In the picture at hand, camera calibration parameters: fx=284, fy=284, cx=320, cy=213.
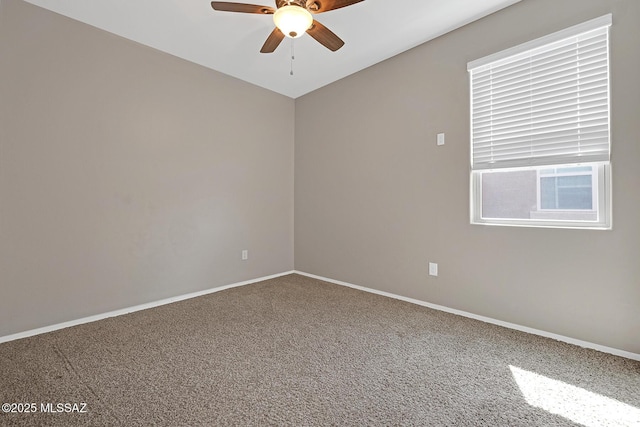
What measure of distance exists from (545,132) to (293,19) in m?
2.02

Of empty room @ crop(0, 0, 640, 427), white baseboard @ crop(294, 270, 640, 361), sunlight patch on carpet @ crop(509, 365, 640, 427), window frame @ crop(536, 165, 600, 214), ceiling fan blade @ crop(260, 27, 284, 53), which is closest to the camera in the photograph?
sunlight patch on carpet @ crop(509, 365, 640, 427)

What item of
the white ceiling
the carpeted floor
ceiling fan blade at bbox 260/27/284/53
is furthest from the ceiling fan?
the carpeted floor

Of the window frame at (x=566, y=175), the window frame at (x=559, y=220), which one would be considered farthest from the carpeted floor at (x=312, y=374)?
the window frame at (x=566, y=175)

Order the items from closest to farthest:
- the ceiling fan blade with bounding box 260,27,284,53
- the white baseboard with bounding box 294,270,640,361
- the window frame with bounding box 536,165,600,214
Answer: the white baseboard with bounding box 294,270,640,361, the window frame with bounding box 536,165,600,214, the ceiling fan blade with bounding box 260,27,284,53

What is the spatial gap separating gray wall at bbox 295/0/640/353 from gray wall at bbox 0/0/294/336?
93cm

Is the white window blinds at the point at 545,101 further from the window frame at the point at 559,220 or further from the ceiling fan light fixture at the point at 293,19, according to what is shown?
the ceiling fan light fixture at the point at 293,19

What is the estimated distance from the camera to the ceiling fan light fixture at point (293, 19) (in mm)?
1787

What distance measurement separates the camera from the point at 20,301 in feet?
7.16

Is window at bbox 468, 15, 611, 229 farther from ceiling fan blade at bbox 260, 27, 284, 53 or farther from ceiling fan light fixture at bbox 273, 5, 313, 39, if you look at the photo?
ceiling fan blade at bbox 260, 27, 284, 53

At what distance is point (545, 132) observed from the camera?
2.16m

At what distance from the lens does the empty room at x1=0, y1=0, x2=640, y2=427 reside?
63.1 inches

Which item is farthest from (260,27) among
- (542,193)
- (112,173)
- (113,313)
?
(113,313)

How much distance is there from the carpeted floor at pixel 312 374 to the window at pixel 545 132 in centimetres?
100

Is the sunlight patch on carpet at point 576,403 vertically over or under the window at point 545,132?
under
